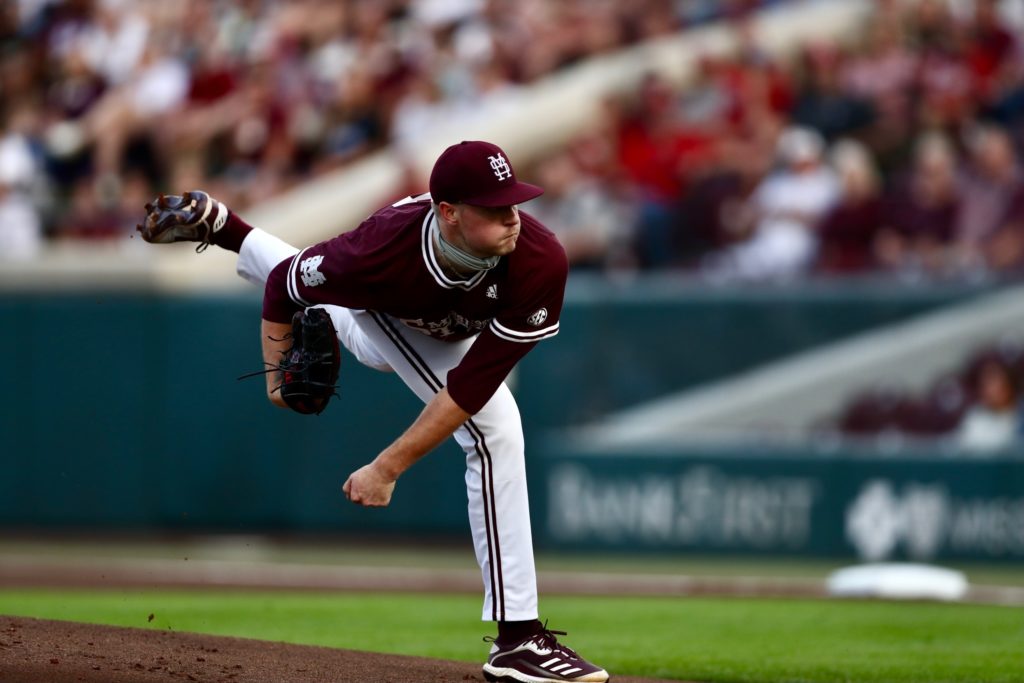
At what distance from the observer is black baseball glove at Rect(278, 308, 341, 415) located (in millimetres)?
5336

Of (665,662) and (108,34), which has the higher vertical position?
(108,34)

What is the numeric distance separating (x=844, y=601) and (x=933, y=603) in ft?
1.64

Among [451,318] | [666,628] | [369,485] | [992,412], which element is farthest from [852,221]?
Answer: [369,485]

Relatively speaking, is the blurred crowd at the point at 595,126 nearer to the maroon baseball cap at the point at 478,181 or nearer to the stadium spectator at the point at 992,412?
the stadium spectator at the point at 992,412

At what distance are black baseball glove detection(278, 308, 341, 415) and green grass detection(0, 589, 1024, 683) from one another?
170cm

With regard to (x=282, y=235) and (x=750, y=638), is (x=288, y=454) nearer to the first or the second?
(x=282, y=235)

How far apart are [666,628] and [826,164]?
5.06 meters

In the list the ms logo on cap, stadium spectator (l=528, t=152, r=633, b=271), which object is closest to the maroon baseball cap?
the ms logo on cap

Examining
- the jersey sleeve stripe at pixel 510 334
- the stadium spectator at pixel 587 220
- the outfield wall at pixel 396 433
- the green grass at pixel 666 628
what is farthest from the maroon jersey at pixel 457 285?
the stadium spectator at pixel 587 220

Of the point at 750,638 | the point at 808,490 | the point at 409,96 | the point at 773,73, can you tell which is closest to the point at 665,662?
the point at 750,638

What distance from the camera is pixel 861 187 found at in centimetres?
1147

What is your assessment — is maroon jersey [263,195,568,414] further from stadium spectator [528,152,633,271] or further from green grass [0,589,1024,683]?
stadium spectator [528,152,633,271]

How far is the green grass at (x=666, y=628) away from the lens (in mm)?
6422

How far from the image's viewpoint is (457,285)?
199 inches
